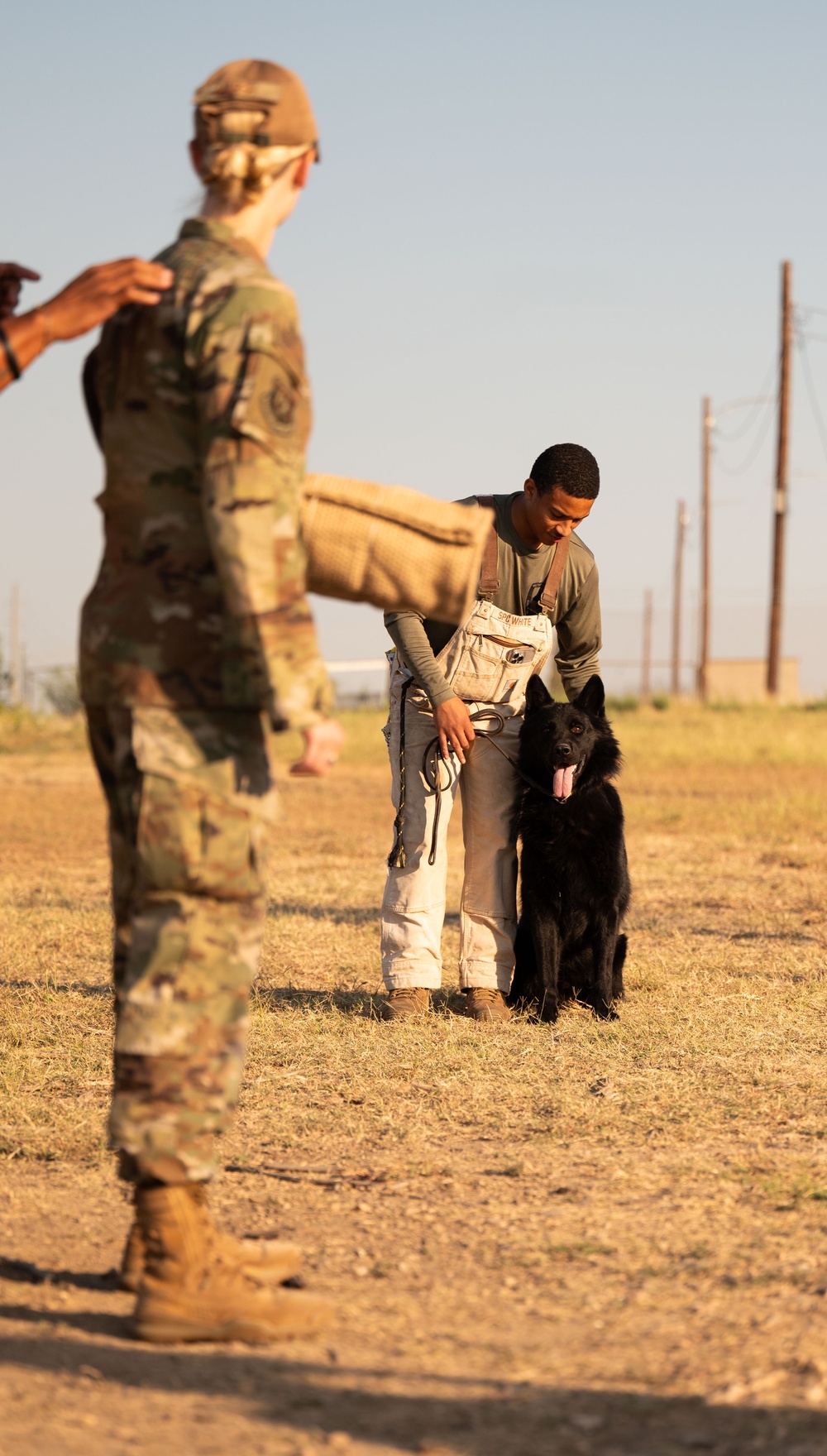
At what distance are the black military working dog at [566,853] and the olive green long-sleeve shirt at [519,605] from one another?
11.9 inches

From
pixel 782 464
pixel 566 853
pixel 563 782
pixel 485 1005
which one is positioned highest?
pixel 782 464

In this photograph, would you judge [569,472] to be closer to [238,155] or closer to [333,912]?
[238,155]

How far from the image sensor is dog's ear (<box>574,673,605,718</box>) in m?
5.78

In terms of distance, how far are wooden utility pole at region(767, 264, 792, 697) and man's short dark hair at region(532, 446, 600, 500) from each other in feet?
80.2

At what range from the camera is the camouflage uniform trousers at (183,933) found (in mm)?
2582

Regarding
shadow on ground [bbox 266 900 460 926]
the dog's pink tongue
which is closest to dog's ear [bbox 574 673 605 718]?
the dog's pink tongue

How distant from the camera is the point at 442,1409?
2.29m

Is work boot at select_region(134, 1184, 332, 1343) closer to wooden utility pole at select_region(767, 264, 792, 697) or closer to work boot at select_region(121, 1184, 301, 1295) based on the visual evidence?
work boot at select_region(121, 1184, 301, 1295)

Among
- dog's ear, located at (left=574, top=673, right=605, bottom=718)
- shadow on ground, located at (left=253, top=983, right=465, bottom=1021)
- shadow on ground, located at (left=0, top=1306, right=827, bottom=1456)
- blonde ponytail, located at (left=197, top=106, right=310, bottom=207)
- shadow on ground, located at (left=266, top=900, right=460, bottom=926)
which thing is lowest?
shadow on ground, located at (left=266, top=900, right=460, bottom=926)

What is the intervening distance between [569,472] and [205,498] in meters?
2.94

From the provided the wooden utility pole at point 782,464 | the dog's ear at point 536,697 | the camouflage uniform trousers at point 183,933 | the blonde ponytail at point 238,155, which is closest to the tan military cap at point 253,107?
the blonde ponytail at point 238,155

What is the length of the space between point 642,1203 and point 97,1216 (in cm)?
131

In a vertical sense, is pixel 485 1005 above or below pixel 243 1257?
below

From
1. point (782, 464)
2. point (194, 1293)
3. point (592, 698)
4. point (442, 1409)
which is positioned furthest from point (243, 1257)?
point (782, 464)
